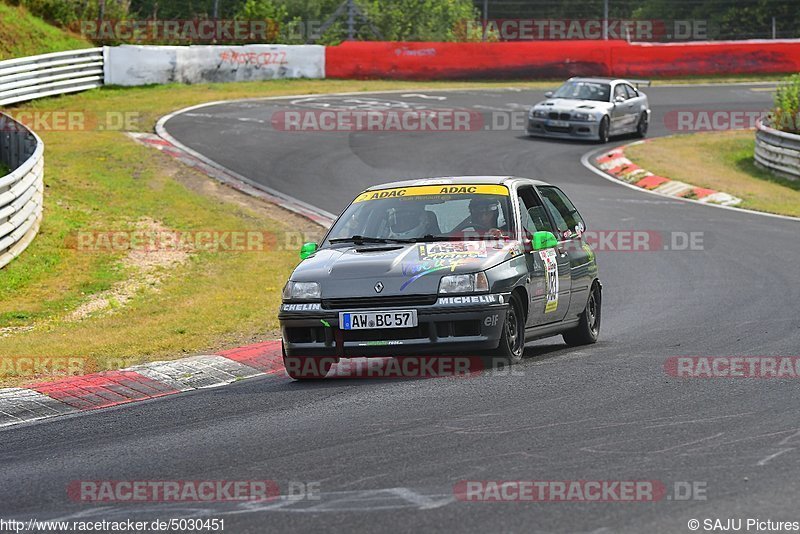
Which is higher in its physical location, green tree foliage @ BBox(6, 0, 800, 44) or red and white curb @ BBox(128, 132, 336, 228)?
green tree foliage @ BBox(6, 0, 800, 44)

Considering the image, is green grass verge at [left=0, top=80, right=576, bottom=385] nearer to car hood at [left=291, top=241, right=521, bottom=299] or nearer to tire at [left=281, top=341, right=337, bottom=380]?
tire at [left=281, top=341, right=337, bottom=380]

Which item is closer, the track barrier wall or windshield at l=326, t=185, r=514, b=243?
windshield at l=326, t=185, r=514, b=243

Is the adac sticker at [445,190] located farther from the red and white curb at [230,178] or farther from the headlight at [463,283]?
the red and white curb at [230,178]

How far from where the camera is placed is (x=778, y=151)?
26.6m

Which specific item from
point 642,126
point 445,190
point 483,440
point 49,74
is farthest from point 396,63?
point 483,440

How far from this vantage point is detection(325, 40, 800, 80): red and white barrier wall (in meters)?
40.7

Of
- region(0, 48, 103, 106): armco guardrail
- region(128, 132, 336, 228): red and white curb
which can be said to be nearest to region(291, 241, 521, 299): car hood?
region(128, 132, 336, 228): red and white curb

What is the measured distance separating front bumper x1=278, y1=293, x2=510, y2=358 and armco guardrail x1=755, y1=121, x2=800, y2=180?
61.1ft

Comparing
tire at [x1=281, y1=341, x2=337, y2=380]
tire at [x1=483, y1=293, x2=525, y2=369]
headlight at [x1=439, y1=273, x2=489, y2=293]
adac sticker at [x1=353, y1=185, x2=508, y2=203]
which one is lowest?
tire at [x1=281, y1=341, x2=337, y2=380]

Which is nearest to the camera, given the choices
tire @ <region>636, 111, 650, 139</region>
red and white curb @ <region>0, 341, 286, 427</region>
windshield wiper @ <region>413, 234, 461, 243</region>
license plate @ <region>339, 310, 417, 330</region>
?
red and white curb @ <region>0, 341, 286, 427</region>

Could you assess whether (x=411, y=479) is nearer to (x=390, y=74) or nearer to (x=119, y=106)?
(x=119, y=106)

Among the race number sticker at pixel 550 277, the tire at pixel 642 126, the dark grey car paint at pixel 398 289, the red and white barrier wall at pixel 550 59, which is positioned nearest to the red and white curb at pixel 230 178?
the race number sticker at pixel 550 277

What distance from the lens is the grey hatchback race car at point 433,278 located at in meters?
8.81

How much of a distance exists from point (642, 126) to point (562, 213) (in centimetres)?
2119
